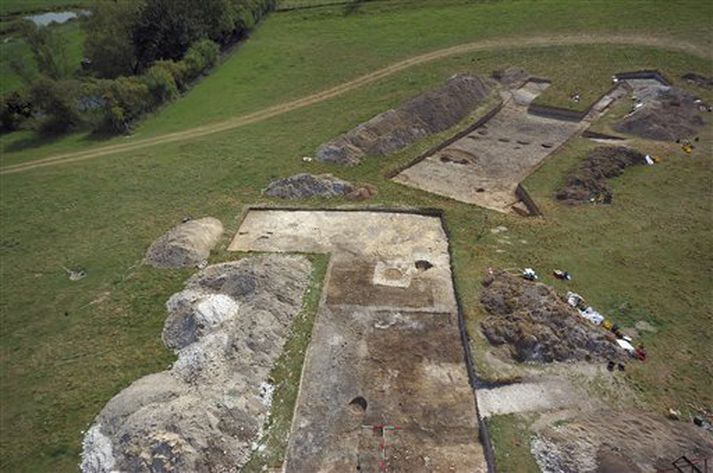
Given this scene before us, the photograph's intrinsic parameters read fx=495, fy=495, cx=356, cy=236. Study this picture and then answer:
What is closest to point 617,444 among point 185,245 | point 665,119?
point 185,245

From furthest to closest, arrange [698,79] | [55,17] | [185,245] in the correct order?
[55,17], [698,79], [185,245]

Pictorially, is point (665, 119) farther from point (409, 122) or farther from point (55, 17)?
point (55, 17)

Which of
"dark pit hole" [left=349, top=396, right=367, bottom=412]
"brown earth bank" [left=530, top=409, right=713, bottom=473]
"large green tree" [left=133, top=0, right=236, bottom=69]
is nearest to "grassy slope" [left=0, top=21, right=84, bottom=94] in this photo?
"large green tree" [left=133, top=0, right=236, bottom=69]

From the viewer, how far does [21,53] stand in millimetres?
65250

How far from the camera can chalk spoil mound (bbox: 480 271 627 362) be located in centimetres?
2031

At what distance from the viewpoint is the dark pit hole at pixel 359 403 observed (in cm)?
1934

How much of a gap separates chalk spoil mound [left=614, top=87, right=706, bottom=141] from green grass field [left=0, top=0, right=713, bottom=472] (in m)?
1.77

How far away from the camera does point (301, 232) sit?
29.2 metres

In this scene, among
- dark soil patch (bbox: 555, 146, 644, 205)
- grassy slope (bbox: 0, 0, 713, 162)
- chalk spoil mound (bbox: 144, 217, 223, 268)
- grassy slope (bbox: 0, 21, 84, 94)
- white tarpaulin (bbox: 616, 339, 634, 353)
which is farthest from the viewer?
grassy slope (bbox: 0, 21, 84, 94)

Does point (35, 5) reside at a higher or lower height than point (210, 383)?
higher

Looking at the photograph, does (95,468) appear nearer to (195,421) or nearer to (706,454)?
(195,421)

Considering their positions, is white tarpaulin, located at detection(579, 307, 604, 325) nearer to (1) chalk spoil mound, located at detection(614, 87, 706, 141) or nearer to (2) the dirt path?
(1) chalk spoil mound, located at detection(614, 87, 706, 141)

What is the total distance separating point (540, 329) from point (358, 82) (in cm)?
3450

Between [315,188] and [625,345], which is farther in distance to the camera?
[315,188]
